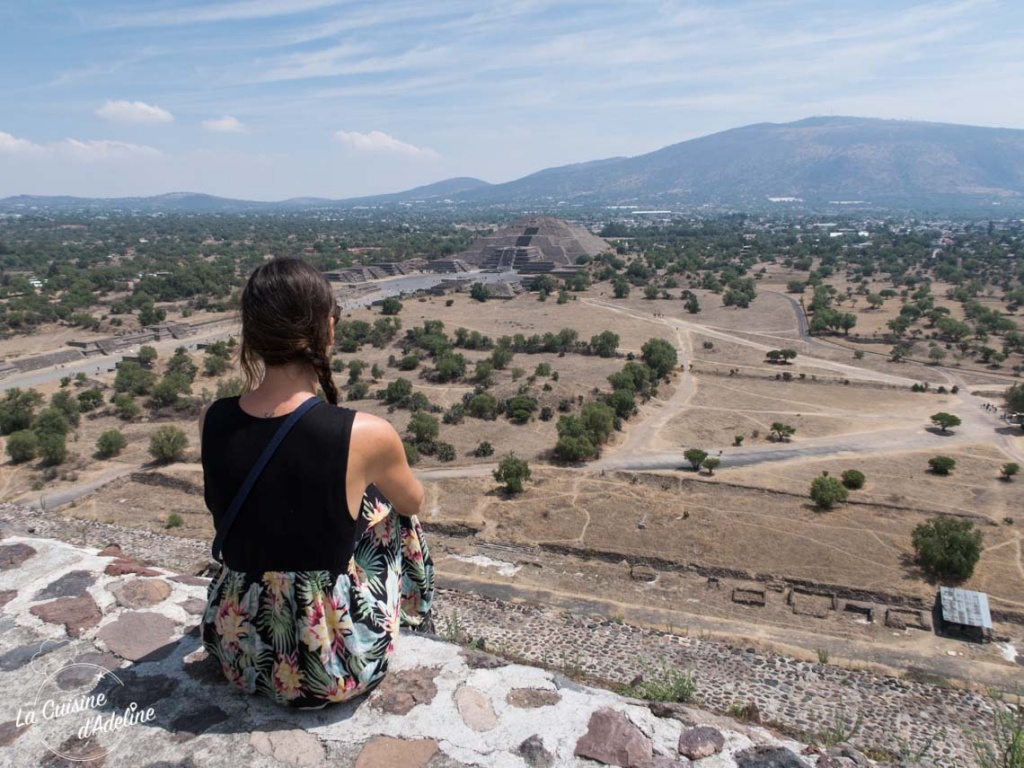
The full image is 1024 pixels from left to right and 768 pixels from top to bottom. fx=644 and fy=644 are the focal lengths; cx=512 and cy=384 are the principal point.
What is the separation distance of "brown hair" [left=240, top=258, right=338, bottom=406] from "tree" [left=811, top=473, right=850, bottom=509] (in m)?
16.8

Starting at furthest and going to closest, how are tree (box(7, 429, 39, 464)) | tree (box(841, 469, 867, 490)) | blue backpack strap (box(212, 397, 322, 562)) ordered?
1. tree (box(7, 429, 39, 464))
2. tree (box(841, 469, 867, 490))
3. blue backpack strap (box(212, 397, 322, 562))

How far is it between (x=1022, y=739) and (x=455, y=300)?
49.0 m

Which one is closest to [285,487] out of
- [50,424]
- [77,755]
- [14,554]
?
[77,755]

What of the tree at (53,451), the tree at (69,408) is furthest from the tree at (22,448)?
the tree at (69,408)

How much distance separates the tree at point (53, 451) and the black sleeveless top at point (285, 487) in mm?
20874

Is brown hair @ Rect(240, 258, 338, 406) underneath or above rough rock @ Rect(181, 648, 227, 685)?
above

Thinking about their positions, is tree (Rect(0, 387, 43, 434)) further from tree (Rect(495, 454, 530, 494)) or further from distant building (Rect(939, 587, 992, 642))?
distant building (Rect(939, 587, 992, 642))

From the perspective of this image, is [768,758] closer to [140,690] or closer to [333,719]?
[333,719]

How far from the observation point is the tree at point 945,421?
75.7 ft

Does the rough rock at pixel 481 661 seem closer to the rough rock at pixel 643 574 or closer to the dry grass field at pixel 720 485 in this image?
the dry grass field at pixel 720 485

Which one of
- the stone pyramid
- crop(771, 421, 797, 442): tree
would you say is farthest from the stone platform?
the stone pyramid

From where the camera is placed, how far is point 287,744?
7.52 ft

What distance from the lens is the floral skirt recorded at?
7.63ft

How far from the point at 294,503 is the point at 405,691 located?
962 millimetres
